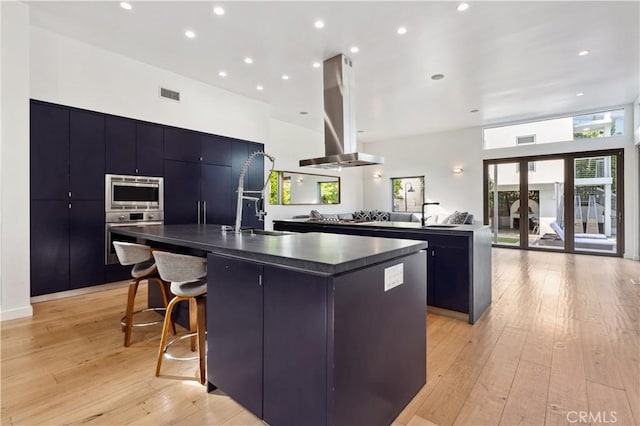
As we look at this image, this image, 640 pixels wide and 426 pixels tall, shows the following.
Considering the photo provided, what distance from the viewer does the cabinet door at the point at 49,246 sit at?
11.4ft

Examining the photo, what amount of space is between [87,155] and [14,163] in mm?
768

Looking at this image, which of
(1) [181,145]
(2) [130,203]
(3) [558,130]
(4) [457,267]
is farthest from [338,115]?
(3) [558,130]

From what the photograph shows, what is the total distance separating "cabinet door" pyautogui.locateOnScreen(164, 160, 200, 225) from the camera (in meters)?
4.63

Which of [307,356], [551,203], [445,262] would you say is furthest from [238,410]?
[551,203]

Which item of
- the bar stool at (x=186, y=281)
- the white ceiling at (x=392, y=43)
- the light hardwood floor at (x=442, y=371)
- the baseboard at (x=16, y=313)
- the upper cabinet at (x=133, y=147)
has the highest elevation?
the white ceiling at (x=392, y=43)

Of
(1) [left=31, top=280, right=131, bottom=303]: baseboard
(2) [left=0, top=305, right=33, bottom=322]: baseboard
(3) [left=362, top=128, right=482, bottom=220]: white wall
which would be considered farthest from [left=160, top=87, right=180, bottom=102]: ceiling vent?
(3) [left=362, top=128, right=482, bottom=220]: white wall

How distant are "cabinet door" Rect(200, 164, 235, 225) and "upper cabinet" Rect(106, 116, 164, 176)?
75cm

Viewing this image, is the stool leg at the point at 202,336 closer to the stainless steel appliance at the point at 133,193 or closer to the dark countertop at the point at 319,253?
the dark countertop at the point at 319,253

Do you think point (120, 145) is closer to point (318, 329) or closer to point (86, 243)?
point (86, 243)

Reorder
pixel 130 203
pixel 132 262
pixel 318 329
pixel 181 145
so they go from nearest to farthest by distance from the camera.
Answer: pixel 318 329 < pixel 132 262 < pixel 130 203 < pixel 181 145

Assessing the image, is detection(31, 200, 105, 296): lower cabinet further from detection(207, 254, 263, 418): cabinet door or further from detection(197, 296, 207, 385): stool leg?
detection(207, 254, 263, 418): cabinet door

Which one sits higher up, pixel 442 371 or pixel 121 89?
pixel 121 89

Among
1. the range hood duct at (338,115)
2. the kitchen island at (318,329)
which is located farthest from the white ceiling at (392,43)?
the kitchen island at (318,329)

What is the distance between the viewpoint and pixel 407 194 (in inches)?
380
